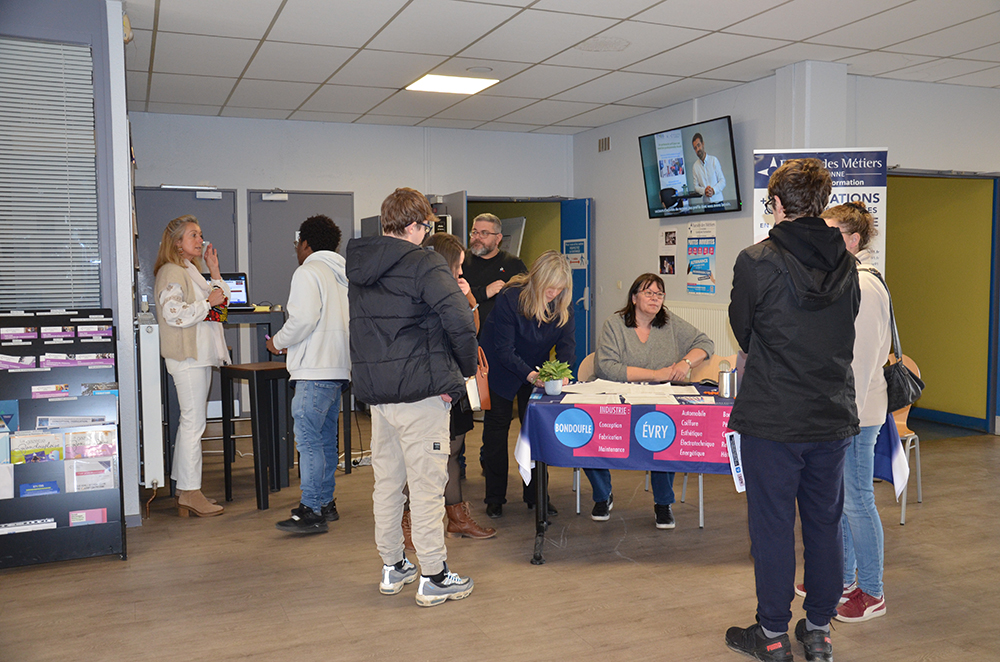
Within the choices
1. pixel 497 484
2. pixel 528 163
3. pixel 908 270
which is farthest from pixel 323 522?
pixel 908 270

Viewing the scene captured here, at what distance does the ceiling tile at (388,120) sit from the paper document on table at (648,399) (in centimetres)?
476

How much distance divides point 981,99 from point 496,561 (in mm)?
5803

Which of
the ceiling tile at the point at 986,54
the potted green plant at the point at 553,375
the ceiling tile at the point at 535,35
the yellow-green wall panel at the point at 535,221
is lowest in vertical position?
the potted green plant at the point at 553,375

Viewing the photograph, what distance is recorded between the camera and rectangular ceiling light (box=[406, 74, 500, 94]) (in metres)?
6.13

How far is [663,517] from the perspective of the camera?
422 cm

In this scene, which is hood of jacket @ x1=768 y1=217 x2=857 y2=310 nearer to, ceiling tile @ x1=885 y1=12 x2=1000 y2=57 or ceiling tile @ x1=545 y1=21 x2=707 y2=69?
ceiling tile @ x1=545 y1=21 x2=707 y2=69

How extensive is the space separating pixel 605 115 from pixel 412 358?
5206 mm

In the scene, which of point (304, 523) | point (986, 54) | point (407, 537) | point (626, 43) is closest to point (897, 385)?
point (407, 537)

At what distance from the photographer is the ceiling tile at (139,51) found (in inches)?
193

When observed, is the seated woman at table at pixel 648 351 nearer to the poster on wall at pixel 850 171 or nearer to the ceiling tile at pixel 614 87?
the poster on wall at pixel 850 171

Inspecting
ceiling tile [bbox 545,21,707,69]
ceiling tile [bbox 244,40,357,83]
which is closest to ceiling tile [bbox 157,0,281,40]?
ceiling tile [bbox 244,40,357,83]

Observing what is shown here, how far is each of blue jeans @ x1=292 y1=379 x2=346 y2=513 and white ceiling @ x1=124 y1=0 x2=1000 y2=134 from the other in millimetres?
2091

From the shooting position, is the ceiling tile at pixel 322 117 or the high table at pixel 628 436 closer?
the high table at pixel 628 436

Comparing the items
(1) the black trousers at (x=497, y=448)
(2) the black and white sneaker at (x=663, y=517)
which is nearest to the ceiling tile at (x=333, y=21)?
(1) the black trousers at (x=497, y=448)
